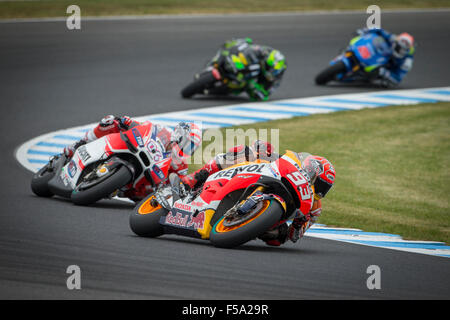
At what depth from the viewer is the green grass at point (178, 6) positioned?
83.3 ft

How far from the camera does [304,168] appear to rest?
25.1 feet

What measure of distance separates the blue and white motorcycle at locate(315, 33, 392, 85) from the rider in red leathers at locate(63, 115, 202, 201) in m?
10.7

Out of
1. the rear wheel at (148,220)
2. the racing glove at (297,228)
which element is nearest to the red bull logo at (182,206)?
the rear wheel at (148,220)

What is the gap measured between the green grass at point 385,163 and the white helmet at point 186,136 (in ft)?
6.46

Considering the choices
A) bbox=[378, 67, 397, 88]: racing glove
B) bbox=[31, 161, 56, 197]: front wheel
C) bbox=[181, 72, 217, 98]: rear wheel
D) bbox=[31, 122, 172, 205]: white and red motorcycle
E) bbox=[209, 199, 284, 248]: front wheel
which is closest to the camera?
bbox=[209, 199, 284, 248]: front wheel

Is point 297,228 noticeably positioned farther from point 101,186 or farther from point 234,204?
point 101,186

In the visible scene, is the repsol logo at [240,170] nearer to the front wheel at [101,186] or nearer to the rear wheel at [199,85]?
the front wheel at [101,186]

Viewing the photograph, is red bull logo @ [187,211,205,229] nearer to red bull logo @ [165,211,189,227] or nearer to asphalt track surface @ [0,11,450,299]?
red bull logo @ [165,211,189,227]

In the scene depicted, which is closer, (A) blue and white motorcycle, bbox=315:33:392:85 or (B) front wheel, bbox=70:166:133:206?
(B) front wheel, bbox=70:166:133:206

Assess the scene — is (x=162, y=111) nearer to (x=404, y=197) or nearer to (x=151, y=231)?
(x=404, y=197)

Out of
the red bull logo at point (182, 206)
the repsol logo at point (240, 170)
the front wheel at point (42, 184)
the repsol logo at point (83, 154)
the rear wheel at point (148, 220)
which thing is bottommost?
the front wheel at point (42, 184)

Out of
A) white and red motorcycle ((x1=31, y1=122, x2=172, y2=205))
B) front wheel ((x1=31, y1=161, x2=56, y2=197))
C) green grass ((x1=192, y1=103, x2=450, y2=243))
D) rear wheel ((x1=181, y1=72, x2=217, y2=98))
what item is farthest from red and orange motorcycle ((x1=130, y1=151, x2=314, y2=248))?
rear wheel ((x1=181, y1=72, x2=217, y2=98))

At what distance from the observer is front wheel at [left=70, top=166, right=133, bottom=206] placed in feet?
30.3

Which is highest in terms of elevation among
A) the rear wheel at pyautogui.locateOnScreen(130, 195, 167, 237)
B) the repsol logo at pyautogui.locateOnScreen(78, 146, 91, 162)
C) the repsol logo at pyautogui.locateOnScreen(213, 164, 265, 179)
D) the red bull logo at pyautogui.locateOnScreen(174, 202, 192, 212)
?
the repsol logo at pyautogui.locateOnScreen(213, 164, 265, 179)
